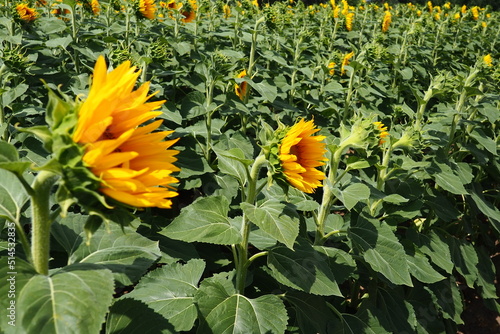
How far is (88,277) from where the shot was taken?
86 centimetres

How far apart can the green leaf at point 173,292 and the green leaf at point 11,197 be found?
1.89 ft

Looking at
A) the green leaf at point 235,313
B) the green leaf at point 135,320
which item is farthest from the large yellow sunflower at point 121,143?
the green leaf at point 235,313

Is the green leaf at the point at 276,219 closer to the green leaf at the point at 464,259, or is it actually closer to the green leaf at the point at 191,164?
the green leaf at the point at 191,164

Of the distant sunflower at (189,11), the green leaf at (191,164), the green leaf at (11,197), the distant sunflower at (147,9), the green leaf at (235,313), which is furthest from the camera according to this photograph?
the distant sunflower at (189,11)

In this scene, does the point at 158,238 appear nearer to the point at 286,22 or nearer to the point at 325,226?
the point at 325,226

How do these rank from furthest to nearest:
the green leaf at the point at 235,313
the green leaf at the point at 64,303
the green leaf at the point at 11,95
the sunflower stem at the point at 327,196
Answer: the green leaf at the point at 11,95
the sunflower stem at the point at 327,196
the green leaf at the point at 235,313
the green leaf at the point at 64,303

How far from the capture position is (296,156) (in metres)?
1.42

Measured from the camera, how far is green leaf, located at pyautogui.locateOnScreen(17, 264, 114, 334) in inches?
30.0

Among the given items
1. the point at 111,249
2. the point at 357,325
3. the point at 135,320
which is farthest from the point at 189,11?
the point at 135,320

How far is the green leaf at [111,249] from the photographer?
1.10 m

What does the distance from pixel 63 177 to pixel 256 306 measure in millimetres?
1003

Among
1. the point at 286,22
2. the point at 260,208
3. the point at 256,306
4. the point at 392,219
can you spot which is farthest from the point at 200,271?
the point at 286,22

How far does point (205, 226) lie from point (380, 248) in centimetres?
90

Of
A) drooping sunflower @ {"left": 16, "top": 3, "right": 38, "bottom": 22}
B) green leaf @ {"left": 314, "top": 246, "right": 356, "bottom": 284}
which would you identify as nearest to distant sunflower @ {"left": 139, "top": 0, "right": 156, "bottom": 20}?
drooping sunflower @ {"left": 16, "top": 3, "right": 38, "bottom": 22}
